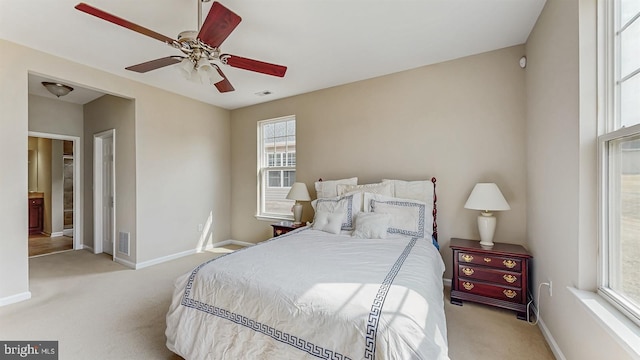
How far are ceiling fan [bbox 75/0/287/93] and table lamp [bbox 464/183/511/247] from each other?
2.29 m

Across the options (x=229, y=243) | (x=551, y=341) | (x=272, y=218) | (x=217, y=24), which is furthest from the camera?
(x=229, y=243)

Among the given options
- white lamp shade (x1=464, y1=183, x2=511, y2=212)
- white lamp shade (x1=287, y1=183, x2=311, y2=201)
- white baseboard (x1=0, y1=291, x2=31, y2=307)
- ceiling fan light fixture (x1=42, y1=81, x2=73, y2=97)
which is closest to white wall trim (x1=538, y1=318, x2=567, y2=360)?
white lamp shade (x1=464, y1=183, x2=511, y2=212)

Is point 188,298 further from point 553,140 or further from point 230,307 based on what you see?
point 553,140

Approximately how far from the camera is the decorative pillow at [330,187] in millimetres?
3604

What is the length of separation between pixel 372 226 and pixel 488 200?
1190 mm

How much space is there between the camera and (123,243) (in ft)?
13.2

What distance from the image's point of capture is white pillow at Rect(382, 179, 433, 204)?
3102 millimetres

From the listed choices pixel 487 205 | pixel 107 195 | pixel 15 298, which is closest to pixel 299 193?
pixel 487 205

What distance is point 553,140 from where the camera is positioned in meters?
2.02

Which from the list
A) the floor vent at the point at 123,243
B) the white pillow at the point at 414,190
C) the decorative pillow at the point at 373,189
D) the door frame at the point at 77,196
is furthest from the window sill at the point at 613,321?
the door frame at the point at 77,196

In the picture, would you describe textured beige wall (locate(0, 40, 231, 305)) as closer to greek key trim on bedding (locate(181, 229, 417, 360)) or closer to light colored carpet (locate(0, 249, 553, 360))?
light colored carpet (locate(0, 249, 553, 360))

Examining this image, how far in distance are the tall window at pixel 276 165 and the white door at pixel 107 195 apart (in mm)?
2505

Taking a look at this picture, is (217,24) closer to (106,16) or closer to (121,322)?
(106,16)

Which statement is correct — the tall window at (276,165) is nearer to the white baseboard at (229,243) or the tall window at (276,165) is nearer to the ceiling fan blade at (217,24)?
the white baseboard at (229,243)
